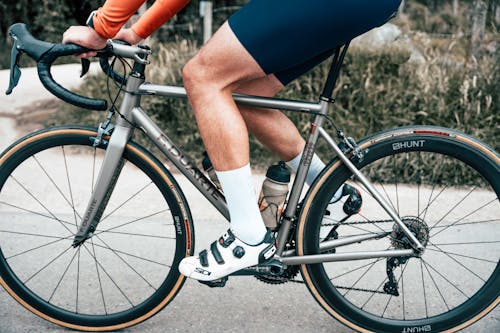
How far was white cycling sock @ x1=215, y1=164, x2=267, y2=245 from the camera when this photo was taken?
2.35 m

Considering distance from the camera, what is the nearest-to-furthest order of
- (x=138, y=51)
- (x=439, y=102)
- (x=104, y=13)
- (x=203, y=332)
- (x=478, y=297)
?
(x=104, y=13)
(x=138, y=51)
(x=478, y=297)
(x=203, y=332)
(x=439, y=102)

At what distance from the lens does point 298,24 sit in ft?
7.07

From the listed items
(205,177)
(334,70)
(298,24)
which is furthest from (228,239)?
(298,24)

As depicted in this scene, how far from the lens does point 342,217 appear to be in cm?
266

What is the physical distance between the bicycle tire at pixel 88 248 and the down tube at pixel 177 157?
2.8 inches

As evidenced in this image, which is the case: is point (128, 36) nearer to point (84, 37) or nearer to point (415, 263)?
point (84, 37)

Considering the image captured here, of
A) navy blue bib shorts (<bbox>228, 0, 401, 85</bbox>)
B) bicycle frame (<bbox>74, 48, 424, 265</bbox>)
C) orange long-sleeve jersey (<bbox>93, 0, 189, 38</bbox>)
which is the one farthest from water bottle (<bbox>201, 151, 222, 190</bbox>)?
orange long-sleeve jersey (<bbox>93, 0, 189, 38</bbox>)

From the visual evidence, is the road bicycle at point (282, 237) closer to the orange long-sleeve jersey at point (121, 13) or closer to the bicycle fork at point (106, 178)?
the bicycle fork at point (106, 178)

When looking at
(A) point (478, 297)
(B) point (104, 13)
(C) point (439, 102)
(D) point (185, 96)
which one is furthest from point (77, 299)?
(C) point (439, 102)

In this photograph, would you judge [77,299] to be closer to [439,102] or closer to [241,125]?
[241,125]

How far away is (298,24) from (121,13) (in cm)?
66

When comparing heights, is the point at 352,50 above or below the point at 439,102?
above

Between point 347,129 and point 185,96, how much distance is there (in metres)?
2.94

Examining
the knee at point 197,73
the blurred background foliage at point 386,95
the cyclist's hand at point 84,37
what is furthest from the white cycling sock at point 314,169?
the blurred background foliage at point 386,95
